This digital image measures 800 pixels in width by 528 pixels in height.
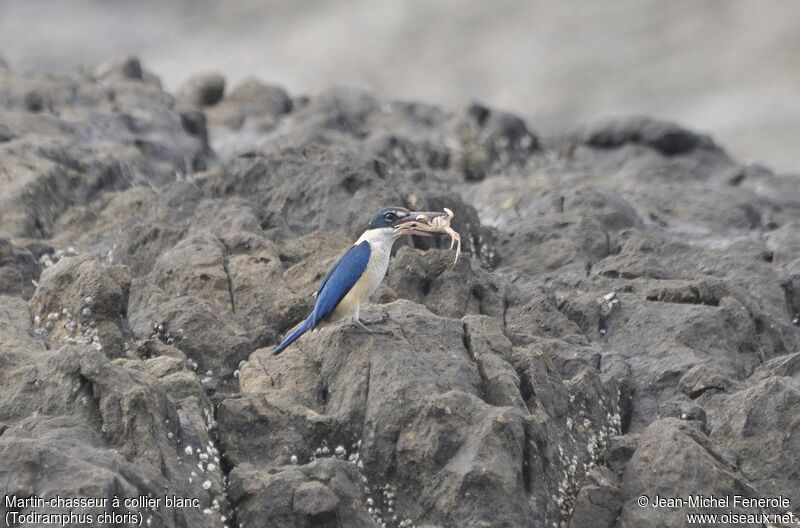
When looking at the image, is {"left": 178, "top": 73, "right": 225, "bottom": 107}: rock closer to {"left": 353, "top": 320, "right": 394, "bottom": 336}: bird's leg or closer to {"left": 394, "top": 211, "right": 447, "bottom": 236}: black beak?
{"left": 394, "top": 211, "right": 447, "bottom": 236}: black beak

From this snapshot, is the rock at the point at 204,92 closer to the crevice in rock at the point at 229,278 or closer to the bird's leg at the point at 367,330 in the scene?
the crevice in rock at the point at 229,278

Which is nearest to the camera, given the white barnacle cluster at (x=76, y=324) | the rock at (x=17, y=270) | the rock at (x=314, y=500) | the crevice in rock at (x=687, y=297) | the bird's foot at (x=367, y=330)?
the rock at (x=314, y=500)

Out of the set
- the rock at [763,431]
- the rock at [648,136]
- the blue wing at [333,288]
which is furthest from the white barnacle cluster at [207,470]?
the rock at [648,136]

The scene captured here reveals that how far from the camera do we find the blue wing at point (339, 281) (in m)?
13.5

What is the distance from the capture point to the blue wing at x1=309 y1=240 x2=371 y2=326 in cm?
1345

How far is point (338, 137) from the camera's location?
29547mm

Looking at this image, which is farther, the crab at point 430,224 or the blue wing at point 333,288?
the crab at point 430,224

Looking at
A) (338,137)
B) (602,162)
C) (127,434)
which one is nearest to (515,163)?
(602,162)

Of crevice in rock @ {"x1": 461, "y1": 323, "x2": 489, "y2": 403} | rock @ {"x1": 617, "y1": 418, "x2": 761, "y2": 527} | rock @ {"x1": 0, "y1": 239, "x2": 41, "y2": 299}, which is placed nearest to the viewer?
rock @ {"x1": 617, "y1": 418, "x2": 761, "y2": 527}

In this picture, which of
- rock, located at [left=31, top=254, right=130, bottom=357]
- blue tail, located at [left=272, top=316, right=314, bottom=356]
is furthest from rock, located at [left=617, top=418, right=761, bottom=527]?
rock, located at [left=31, top=254, right=130, bottom=357]

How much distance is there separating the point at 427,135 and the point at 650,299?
54.3 ft

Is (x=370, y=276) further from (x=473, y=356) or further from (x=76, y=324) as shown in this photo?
(x=76, y=324)

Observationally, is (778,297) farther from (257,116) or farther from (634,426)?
(257,116)

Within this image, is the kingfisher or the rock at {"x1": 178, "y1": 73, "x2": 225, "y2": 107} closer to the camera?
the kingfisher
